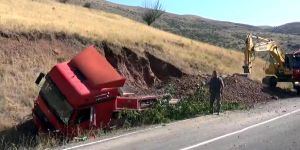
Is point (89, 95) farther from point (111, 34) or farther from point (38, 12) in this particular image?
point (38, 12)

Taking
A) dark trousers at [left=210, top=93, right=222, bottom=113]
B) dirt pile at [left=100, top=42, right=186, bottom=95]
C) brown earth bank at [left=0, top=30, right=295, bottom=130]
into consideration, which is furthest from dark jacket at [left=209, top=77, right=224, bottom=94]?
dirt pile at [left=100, top=42, right=186, bottom=95]

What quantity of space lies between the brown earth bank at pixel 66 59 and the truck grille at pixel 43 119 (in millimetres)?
2292

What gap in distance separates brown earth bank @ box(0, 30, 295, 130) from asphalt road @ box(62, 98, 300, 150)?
7128 mm

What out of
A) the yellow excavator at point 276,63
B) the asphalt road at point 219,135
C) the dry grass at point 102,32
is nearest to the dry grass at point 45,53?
the dry grass at point 102,32

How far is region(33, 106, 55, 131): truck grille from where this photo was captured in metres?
21.2

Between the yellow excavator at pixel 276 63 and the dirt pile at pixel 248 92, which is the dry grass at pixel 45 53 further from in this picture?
the dirt pile at pixel 248 92

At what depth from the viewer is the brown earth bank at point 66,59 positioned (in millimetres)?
25969

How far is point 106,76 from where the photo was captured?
21.4 meters

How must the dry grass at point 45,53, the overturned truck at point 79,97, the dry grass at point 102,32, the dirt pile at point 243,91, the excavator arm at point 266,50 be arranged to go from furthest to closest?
the excavator arm at point 266,50 < the dry grass at point 102,32 < the dirt pile at point 243,91 < the dry grass at point 45,53 < the overturned truck at point 79,97

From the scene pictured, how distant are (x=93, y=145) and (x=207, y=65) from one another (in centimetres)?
2704

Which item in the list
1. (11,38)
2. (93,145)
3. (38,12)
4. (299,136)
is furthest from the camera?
(38,12)

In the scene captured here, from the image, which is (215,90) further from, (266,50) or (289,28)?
(289,28)

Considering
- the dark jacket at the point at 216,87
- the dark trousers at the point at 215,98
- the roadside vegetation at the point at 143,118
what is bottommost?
the roadside vegetation at the point at 143,118

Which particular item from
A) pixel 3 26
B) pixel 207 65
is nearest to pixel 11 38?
pixel 3 26
